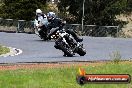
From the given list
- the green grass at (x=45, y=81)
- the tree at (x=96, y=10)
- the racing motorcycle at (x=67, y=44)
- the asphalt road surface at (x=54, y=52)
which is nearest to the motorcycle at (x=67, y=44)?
the racing motorcycle at (x=67, y=44)

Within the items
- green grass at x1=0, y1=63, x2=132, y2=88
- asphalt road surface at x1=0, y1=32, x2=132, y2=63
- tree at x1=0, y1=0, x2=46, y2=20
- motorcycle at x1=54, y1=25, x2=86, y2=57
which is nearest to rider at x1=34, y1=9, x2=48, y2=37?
asphalt road surface at x1=0, y1=32, x2=132, y2=63

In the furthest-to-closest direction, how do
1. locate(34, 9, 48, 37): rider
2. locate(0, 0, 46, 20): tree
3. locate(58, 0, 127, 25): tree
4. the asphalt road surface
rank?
locate(0, 0, 46, 20): tree, locate(58, 0, 127, 25): tree, locate(34, 9, 48, 37): rider, the asphalt road surface

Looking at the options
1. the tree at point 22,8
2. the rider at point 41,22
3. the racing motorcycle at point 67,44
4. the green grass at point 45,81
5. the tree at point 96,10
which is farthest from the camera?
the tree at point 22,8

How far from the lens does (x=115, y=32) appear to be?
1507 inches

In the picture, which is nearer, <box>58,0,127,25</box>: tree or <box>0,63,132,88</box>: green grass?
<box>0,63,132,88</box>: green grass

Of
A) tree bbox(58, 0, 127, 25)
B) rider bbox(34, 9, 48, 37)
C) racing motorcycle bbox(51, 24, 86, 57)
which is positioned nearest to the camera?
racing motorcycle bbox(51, 24, 86, 57)

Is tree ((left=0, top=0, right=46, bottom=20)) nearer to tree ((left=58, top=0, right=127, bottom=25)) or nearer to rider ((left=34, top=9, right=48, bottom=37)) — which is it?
tree ((left=58, top=0, right=127, bottom=25))

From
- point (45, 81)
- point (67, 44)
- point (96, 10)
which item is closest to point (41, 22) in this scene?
point (67, 44)

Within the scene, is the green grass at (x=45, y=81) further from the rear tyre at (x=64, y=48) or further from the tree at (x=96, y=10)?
the tree at (x=96, y=10)

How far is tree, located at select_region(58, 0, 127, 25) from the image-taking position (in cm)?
4428

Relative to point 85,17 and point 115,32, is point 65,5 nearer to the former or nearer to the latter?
point 85,17

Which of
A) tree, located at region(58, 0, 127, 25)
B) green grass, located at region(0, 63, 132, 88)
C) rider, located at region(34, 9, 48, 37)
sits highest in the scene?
green grass, located at region(0, 63, 132, 88)

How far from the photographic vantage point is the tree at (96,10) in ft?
145

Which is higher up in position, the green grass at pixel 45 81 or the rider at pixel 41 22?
A: the green grass at pixel 45 81
